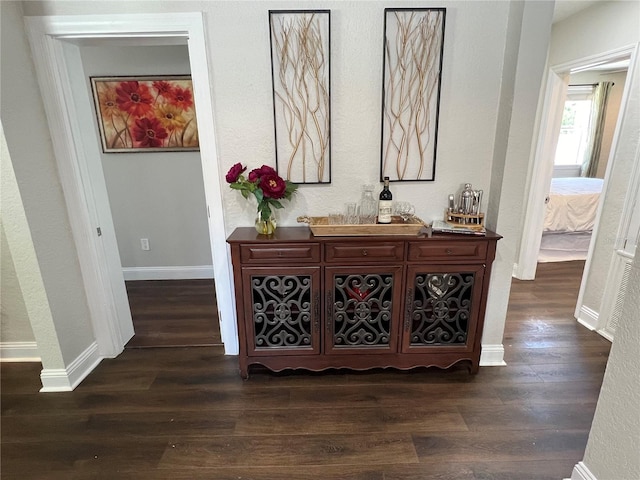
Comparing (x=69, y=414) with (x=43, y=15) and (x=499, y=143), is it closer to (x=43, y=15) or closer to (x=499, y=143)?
(x=43, y=15)

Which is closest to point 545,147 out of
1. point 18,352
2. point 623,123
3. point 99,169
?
point 623,123

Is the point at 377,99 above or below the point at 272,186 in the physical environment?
above

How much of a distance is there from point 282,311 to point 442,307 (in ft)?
3.21

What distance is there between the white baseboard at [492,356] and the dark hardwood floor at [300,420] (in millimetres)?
40

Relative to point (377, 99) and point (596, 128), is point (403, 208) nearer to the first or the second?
point (377, 99)

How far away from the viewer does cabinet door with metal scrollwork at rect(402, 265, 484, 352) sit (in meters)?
2.01

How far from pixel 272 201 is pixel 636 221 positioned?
252cm

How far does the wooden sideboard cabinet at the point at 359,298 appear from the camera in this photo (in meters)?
1.95

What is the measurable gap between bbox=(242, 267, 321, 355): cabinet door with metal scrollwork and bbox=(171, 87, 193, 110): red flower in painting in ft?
7.00

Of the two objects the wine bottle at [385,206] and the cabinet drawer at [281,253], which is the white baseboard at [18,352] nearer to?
the cabinet drawer at [281,253]

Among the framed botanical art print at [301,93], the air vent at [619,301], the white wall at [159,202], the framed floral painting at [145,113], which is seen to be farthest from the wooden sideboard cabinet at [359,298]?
the framed floral painting at [145,113]

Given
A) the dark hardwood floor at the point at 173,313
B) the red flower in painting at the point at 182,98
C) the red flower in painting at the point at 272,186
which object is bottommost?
the dark hardwood floor at the point at 173,313

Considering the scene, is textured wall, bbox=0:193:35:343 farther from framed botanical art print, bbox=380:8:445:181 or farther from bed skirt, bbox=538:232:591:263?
bed skirt, bbox=538:232:591:263

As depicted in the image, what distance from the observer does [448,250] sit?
6.42 ft
